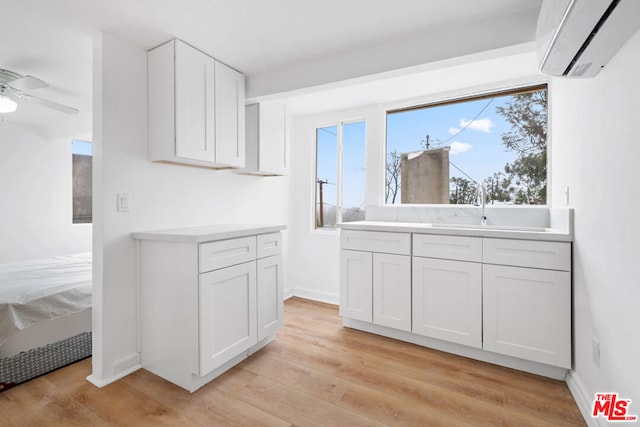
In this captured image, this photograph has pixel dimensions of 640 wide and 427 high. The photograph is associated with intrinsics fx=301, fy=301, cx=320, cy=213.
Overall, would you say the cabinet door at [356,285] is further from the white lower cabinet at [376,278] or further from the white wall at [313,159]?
the white wall at [313,159]

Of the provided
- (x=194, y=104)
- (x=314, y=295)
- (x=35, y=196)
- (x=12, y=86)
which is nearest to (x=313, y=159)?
(x=314, y=295)

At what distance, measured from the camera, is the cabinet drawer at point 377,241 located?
247 centimetres

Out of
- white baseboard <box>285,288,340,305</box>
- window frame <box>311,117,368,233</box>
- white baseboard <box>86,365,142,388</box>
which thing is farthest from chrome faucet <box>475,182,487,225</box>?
white baseboard <box>86,365,142,388</box>

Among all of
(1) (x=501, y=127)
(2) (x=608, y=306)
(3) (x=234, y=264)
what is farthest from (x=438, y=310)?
(1) (x=501, y=127)

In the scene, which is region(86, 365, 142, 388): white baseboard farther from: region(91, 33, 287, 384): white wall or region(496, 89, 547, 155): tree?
region(496, 89, 547, 155): tree

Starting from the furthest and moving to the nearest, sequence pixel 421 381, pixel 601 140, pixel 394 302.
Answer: pixel 394 302
pixel 421 381
pixel 601 140

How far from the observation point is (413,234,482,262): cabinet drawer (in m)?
2.18

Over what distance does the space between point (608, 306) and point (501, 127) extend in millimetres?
1870

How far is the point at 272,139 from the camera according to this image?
2902mm

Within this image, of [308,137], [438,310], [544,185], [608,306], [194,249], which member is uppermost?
[308,137]

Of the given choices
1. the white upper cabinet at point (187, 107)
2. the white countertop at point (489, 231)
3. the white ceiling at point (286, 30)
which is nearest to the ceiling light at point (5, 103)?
the white ceiling at point (286, 30)

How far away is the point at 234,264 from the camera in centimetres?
205

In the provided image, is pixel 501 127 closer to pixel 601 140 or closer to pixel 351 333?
pixel 601 140

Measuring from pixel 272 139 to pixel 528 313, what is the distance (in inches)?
97.2
